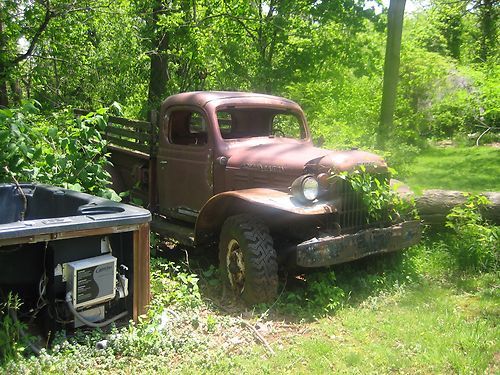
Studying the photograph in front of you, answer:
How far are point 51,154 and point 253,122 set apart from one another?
226 cm

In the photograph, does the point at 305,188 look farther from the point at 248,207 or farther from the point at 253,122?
the point at 253,122

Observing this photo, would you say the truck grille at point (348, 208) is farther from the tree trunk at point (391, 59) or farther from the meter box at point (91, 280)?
the tree trunk at point (391, 59)

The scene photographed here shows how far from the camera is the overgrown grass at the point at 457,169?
31.9ft

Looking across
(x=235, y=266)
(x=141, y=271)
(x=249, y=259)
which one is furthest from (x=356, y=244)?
(x=141, y=271)

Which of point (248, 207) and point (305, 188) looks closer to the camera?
point (305, 188)

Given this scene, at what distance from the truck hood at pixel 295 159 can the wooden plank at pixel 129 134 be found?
4.72 feet

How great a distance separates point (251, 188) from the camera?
5262 mm

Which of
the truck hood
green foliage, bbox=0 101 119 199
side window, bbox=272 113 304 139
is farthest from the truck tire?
side window, bbox=272 113 304 139

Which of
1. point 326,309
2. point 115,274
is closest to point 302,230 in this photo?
point 326,309

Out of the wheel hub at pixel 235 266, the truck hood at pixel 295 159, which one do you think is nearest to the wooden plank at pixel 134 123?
the truck hood at pixel 295 159

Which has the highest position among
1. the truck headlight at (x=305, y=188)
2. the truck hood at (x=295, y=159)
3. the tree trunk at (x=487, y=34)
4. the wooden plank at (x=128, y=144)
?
the tree trunk at (x=487, y=34)

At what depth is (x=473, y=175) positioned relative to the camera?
10.9 metres

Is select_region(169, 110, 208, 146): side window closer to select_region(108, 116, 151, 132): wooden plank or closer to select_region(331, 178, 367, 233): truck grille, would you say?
select_region(108, 116, 151, 132): wooden plank

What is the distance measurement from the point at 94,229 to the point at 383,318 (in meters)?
2.36
